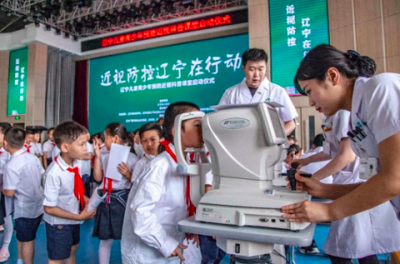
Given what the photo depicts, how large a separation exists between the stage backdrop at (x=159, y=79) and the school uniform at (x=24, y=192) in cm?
475

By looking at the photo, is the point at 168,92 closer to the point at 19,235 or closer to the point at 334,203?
the point at 19,235

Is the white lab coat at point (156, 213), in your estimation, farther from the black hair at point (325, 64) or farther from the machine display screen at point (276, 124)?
the black hair at point (325, 64)

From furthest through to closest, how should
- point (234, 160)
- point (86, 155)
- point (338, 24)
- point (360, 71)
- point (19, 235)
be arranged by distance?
point (338, 24), point (19, 235), point (86, 155), point (360, 71), point (234, 160)

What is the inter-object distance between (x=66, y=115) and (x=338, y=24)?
759 cm

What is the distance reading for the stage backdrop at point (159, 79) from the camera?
688 centimetres

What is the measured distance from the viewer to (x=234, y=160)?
881mm

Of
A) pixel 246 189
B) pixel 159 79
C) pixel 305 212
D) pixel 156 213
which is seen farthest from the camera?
pixel 159 79

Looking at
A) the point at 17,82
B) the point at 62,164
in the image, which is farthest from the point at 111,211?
the point at 17,82

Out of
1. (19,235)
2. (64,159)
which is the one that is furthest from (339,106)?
(19,235)

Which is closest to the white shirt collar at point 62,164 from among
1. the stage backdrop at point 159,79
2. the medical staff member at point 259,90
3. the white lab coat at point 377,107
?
the medical staff member at point 259,90

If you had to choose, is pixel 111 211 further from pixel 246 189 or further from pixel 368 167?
Answer: pixel 368 167

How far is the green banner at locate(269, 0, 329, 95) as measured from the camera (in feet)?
16.6

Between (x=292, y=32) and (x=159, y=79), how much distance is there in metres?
3.68

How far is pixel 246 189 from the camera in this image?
2.82 ft
